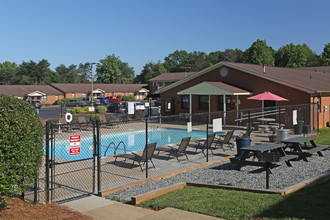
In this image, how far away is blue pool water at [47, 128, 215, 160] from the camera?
→ 60.2ft

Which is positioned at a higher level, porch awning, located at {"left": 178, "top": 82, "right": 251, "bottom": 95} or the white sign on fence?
porch awning, located at {"left": 178, "top": 82, "right": 251, "bottom": 95}

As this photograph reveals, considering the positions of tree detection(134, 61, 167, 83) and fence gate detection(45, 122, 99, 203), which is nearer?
fence gate detection(45, 122, 99, 203)

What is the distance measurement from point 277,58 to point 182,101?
206 ft

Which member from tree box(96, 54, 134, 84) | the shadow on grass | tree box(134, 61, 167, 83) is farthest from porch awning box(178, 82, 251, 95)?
tree box(96, 54, 134, 84)

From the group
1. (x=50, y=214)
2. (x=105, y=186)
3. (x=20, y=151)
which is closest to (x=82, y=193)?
(x=105, y=186)

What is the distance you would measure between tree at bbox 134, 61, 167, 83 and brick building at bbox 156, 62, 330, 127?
78.3 m

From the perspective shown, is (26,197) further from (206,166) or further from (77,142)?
(206,166)

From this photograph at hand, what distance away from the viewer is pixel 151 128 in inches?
1047

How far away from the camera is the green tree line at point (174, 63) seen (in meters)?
80.2

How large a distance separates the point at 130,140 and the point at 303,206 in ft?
52.6

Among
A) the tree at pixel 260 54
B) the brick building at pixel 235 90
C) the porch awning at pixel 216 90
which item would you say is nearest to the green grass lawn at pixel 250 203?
the brick building at pixel 235 90

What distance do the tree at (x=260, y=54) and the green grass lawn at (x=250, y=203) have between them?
8243 cm

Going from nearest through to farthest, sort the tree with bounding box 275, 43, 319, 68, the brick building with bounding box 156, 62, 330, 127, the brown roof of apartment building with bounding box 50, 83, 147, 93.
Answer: the brick building with bounding box 156, 62, 330, 127 < the tree with bounding box 275, 43, 319, 68 < the brown roof of apartment building with bounding box 50, 83, 147, 93

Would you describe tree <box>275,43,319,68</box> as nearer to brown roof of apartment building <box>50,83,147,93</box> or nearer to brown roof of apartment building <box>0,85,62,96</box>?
brown roof of apartment building <box>50,83,147,93</box>
